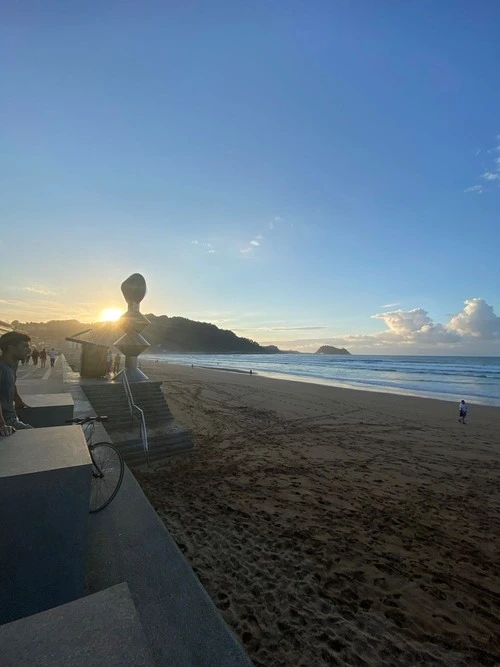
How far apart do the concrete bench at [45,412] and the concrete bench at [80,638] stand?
3893 mm

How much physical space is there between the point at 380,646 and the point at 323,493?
3.44 m

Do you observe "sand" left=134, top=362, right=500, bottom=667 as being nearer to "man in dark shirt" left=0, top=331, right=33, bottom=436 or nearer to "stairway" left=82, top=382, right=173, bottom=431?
"stairway" left=82, top=382, right=173, bottom=431

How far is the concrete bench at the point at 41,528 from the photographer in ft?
7.16

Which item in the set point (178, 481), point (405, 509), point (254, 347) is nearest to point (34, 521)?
point (178, 481)

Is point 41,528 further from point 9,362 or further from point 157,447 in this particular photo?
point 157,447

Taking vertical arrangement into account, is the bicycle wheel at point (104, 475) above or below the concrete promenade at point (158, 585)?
above

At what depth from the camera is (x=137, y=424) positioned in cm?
917

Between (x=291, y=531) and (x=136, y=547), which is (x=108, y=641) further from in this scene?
(x=291, y=531)

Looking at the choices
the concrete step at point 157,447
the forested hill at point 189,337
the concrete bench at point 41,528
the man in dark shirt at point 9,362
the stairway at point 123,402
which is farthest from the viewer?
the forested hill at point 189,337

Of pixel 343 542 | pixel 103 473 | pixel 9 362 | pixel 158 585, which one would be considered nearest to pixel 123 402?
pixel 103 473

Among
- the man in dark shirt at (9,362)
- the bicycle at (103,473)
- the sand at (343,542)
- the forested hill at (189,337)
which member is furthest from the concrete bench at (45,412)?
the forested hill at (189,337)

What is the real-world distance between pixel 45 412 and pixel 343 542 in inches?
188

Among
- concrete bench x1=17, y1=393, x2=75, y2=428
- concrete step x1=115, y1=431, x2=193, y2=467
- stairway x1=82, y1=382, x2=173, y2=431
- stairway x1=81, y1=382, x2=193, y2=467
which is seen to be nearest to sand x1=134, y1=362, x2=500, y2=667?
concrete step x1=115, y1=431, x2=193, y2=467

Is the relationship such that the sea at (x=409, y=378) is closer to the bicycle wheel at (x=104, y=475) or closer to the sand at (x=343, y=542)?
the sand at (x=343, y=542)
